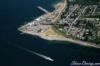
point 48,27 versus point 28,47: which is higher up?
point 48,27

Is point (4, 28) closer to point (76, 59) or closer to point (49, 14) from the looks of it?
point (49, 14)

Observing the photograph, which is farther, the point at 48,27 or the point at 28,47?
the point at 48,27

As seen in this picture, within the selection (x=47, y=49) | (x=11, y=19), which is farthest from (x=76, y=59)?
(x=11, y=19)

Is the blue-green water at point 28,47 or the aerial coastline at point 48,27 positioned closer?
the blue-green water at point 28,47

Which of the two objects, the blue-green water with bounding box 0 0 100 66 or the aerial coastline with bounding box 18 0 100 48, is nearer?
the blue-green water with bounding box 0 0 100 66
